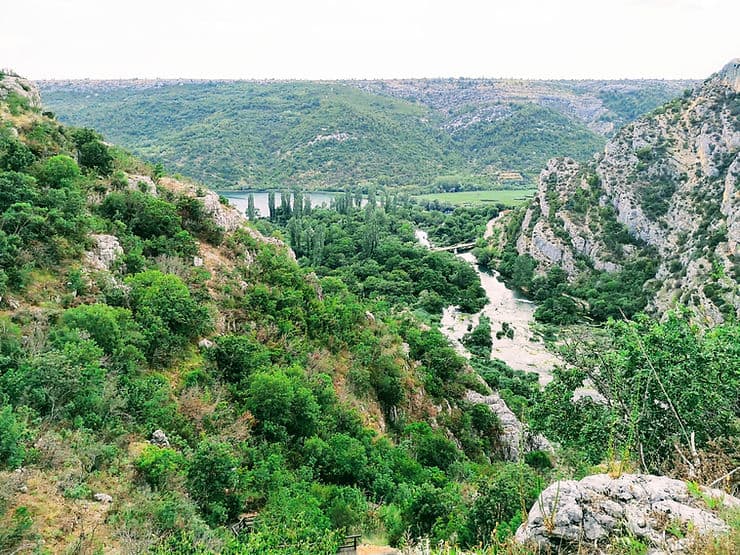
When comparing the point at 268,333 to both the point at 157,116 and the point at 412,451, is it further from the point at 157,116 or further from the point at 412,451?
the point at 157,116

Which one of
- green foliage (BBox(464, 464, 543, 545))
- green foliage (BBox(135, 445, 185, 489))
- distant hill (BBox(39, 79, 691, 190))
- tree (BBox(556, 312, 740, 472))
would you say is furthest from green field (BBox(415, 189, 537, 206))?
green foliage (BBox(135, 445, 185, 489))

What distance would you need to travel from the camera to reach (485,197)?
13825cm

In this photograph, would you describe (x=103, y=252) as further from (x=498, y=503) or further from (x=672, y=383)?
(x=672, y=383)

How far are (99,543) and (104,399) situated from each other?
4718 mm

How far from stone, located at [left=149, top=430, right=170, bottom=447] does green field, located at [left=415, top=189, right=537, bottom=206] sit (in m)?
118

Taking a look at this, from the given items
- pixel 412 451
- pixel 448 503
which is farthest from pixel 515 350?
pixel 448 503

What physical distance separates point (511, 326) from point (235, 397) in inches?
1881

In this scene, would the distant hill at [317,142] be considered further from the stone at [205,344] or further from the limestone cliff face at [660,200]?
the stone at [205,344]

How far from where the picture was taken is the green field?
13088 centimetres

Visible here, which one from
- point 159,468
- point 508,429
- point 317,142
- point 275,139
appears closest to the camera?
point 159,468

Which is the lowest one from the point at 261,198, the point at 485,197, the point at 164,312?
the point at 485,197

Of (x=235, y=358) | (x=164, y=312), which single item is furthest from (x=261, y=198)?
(x=164, y=312)

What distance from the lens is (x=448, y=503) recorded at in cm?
1457

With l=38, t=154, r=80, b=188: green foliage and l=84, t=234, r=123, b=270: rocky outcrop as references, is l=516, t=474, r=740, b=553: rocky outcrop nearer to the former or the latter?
l=84, t=234, r=123, b=270: rocky outcrop
